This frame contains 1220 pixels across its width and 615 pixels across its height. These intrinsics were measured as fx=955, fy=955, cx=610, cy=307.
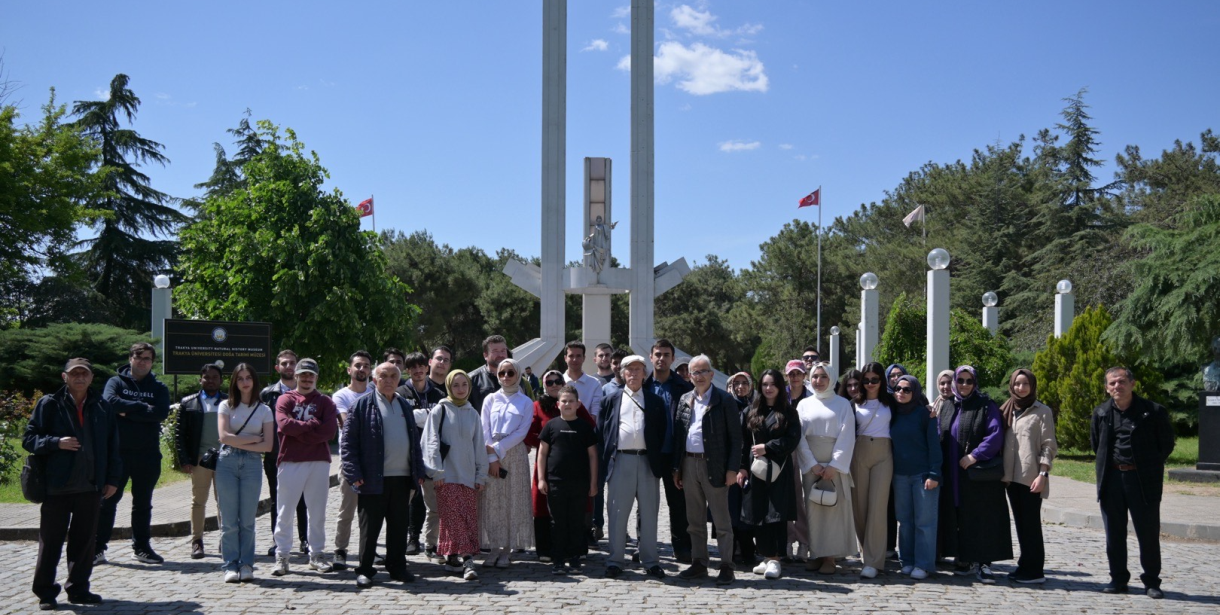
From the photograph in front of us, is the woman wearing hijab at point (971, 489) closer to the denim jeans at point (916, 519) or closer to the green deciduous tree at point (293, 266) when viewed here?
the denim jeans at point (916, 519)

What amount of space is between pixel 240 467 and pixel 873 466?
451 cm

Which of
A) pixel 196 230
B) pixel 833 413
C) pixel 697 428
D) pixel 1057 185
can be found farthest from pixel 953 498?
pixel 1057 185

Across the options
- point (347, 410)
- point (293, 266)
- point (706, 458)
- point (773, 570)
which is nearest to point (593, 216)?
point (293, 266)

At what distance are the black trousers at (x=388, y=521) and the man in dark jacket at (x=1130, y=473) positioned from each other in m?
4.80

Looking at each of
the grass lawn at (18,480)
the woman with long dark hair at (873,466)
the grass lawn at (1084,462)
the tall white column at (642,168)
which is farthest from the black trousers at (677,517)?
the tall white column at (642,168)

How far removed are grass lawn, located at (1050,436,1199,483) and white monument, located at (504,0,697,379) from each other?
33.5ft

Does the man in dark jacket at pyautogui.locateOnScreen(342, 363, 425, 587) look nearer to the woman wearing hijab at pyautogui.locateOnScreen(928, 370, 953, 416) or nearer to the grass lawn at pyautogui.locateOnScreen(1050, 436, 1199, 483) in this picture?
the woman wearing hijab at pyautogui.locateOnScreen(928, 370, 953, 416)

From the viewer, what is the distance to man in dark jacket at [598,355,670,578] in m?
6.85

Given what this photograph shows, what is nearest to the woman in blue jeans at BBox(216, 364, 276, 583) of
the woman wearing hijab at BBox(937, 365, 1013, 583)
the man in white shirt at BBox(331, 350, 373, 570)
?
the man in white shirt at BBox(331, 350, 373, 570)

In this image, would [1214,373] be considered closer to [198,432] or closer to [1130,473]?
[1130,473]

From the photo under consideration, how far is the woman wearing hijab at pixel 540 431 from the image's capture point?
736cm

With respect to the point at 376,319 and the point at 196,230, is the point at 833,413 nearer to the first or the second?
the point at 376,319

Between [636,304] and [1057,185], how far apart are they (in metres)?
20.6

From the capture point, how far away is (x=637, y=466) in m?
6.89
